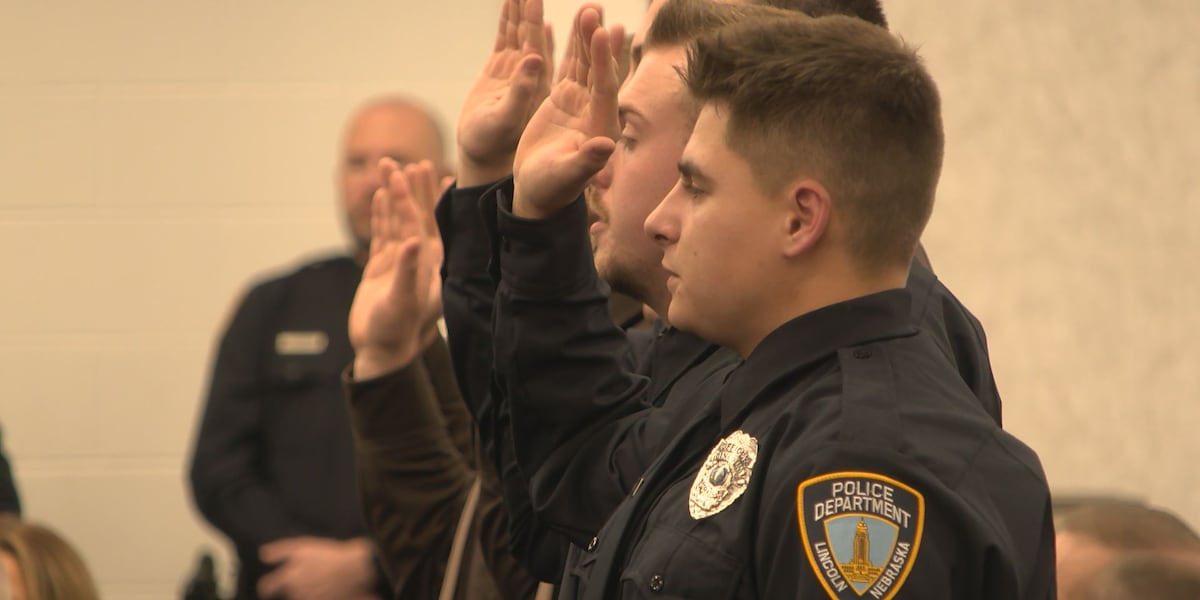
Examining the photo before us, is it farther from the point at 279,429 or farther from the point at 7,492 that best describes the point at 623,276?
the point at 7,492

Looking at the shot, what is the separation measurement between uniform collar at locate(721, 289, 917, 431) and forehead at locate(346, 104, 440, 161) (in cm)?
224

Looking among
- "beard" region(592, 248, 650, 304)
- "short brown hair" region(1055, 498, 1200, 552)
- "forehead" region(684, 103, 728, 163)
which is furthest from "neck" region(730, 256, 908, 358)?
"short brown hair" region(1055, 498, 1200, 552)

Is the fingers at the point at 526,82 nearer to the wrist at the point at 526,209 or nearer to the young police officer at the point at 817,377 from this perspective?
the wrist at the point at 526,209

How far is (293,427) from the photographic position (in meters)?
3.09

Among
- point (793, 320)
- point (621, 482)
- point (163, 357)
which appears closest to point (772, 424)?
point (793, 320)

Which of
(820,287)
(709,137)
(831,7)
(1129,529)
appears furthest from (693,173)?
(1129,529)

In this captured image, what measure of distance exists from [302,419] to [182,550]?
109 cm

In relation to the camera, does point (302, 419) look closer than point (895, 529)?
No

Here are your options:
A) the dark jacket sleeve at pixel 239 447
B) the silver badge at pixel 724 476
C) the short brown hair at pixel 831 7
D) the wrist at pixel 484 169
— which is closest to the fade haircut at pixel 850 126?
the silver badge at pixel 724 476

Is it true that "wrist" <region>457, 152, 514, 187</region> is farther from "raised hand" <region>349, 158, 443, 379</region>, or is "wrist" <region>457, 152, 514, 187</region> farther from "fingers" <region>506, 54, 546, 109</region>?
"raised hand" <region>349, 158, 443, 379</region>

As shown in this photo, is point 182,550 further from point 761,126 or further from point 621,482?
point 761,126

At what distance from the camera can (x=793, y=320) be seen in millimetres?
1143

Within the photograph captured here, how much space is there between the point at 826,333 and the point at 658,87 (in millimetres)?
435

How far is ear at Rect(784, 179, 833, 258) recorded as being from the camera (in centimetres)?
111
